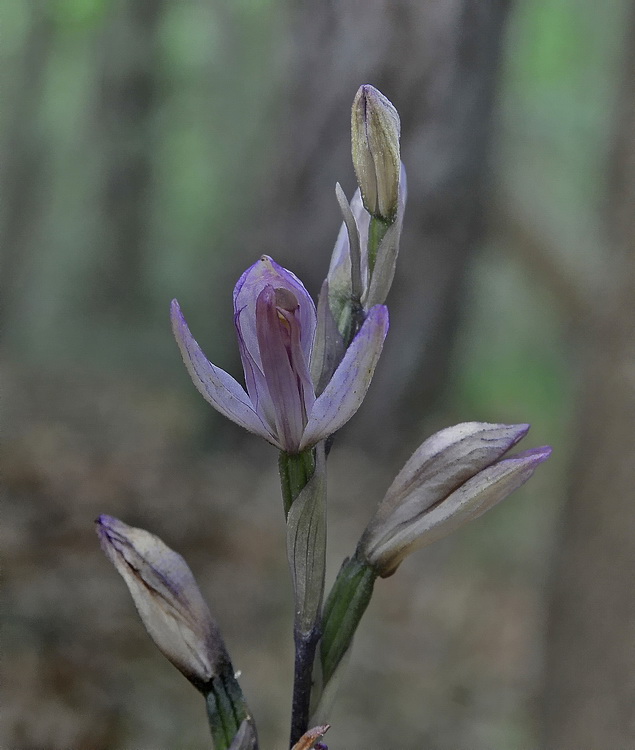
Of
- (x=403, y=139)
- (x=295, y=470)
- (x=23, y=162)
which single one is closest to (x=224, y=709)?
(x=295, y=470)

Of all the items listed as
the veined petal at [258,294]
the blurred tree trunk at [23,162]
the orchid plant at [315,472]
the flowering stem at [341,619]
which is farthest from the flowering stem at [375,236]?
the blurred tree trunk at [23,162]

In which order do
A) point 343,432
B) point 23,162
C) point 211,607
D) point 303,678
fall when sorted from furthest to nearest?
point 23,162
point 343,432
point 211,607
point 303,678

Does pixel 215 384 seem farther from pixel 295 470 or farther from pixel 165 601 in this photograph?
pixel 165 601

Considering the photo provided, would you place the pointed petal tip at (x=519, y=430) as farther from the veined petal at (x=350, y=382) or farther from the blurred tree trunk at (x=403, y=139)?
the blurred tree trunk at (x=403, y=139)

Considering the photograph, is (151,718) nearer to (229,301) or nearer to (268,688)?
(268,688)

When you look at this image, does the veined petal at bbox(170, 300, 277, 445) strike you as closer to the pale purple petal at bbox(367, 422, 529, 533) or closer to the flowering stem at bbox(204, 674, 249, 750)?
the pale purple petal at bbox(367, 422, 529, 533)

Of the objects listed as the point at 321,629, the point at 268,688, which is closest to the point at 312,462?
the point at 321,629
